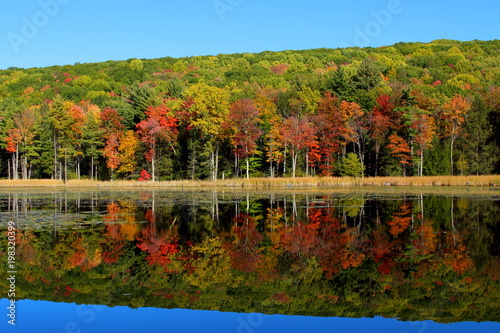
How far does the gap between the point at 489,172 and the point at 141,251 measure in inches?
2180

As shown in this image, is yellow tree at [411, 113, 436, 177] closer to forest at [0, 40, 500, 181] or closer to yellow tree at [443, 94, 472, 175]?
forest at [0, 40, 500, 181]

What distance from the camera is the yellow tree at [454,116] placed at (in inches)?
2511

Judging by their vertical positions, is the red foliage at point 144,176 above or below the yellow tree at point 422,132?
below

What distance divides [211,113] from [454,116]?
98.2ft

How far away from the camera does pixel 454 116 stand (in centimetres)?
6359

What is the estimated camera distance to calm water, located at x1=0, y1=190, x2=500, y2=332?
34.0 ft

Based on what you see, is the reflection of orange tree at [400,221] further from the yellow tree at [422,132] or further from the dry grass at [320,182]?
the yellow tree at [422,132]

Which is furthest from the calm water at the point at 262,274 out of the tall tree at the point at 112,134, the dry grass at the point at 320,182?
the tall tree at the point at 112,134

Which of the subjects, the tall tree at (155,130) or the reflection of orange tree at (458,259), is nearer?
the reflection of orange tree at (458,259)

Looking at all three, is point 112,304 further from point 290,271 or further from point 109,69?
point 109,69

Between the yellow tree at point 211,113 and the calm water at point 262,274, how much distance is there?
39261 millimetres

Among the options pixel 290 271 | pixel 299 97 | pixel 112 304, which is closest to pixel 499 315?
pixel 290 271

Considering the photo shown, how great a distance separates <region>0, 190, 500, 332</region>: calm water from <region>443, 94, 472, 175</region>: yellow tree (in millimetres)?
43582

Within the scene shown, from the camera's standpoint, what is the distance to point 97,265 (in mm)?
14734
